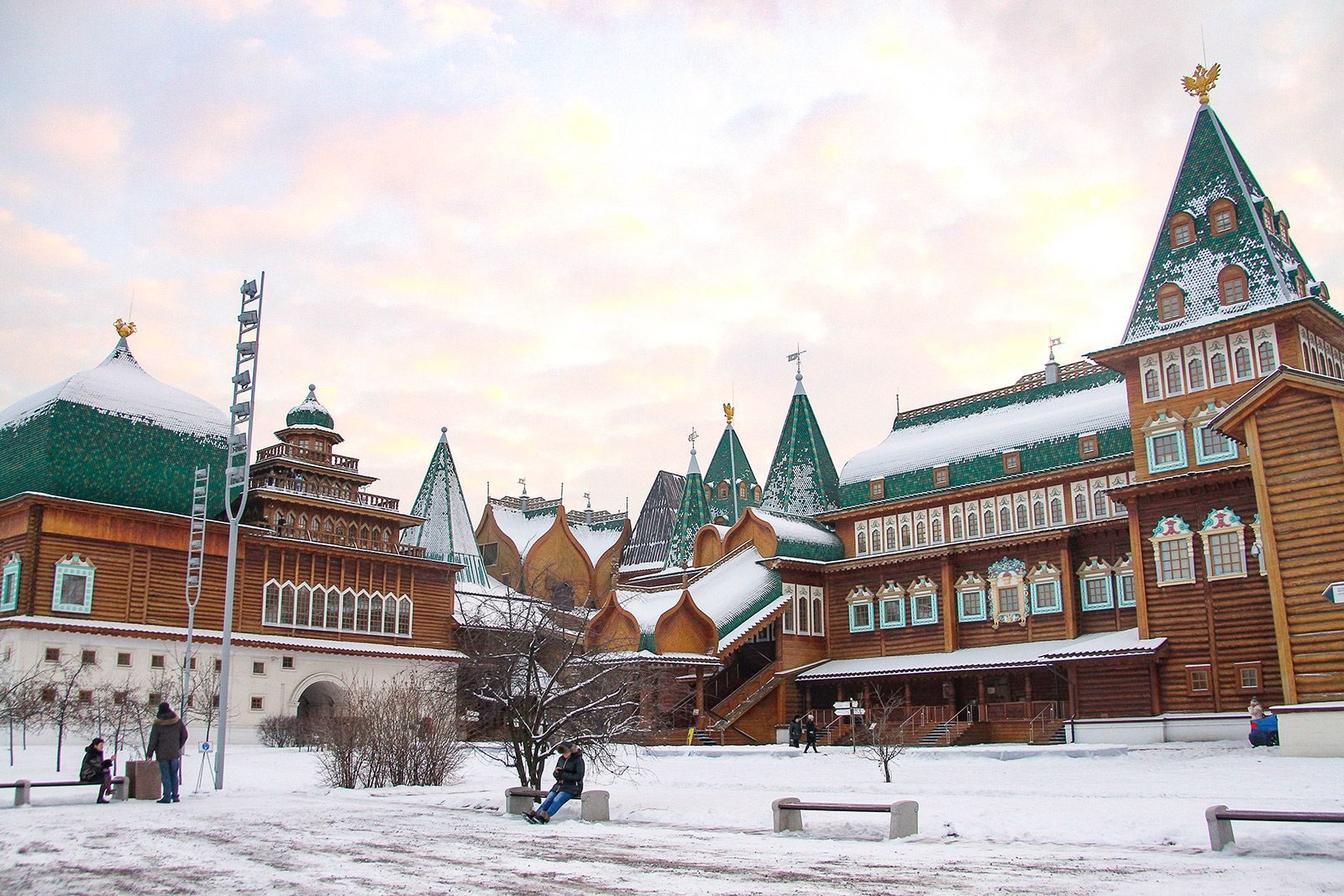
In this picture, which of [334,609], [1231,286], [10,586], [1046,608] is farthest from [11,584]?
[1231,286]

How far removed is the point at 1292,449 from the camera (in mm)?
23094

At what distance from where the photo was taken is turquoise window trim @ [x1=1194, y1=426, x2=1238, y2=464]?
1155 inches

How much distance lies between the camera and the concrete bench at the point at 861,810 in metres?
11.5

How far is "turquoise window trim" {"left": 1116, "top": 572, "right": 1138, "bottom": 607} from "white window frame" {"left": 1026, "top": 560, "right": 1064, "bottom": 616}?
1700mm

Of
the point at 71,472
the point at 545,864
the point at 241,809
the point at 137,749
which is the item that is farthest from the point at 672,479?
the point at 545,864

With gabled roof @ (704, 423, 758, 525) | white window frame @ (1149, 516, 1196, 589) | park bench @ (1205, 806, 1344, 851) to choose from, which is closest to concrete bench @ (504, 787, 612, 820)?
park bench @ (1205, 806, 1344, 851)

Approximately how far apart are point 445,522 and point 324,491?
352 inches

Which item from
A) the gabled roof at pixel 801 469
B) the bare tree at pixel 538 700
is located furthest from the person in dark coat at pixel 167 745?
the gabled roof at pixel 801 469

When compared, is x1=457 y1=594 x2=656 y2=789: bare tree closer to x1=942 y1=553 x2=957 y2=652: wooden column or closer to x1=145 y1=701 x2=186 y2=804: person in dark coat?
x1=145 y1=701 x2=186 y2=804: person in dark coat

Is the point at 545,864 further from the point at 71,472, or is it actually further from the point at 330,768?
the point at 71,472

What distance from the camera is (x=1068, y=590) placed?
35.8 m

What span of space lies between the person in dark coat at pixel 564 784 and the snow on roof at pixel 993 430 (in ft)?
90.0

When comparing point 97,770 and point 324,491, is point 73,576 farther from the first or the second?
point 97,770

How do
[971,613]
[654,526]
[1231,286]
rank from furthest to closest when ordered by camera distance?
[654,526] < [971,613] < [1231,286]
